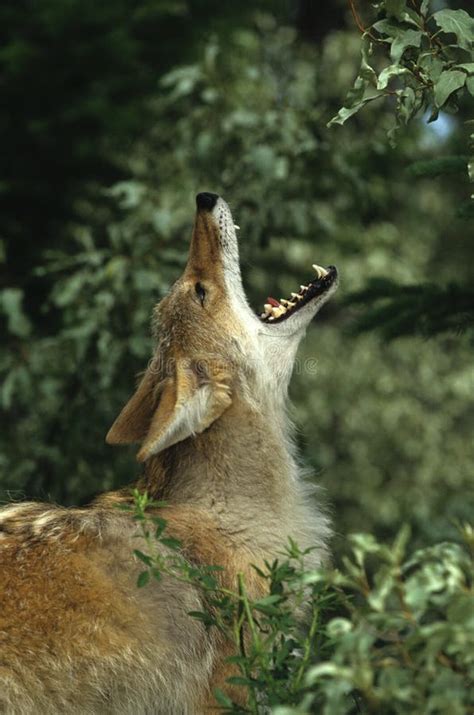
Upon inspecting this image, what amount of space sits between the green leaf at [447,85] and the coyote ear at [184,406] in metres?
1.46

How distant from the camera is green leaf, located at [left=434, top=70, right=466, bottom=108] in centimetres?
350

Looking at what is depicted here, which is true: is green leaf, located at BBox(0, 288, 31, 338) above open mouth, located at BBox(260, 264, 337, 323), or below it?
above

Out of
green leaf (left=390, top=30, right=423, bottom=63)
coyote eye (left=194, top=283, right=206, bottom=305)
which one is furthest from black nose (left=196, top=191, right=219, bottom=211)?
green leaf (left=390, top=30, right=423, bottom=63)

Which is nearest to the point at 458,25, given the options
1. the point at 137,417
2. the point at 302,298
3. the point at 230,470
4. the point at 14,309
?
the point at 302,298

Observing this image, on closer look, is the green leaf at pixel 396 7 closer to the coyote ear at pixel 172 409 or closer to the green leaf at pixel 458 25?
the green leaf at pixel 458 25

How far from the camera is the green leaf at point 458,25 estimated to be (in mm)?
3508

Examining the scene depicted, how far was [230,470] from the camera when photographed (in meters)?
4.70

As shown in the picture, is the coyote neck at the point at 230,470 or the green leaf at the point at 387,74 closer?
the green leaf at the point at 387,74

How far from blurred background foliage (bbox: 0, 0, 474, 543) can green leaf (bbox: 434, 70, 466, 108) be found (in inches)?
81.7

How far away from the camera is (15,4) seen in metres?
8.67

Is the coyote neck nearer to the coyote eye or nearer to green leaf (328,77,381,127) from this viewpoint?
the coyote eye

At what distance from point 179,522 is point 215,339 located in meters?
0.78

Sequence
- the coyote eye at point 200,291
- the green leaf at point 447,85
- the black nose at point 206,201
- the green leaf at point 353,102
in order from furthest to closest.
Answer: the black nose at point 206,201
the coyote eye at point 200,291
the green leaf at point 353,102
the green leaf at point 447,85

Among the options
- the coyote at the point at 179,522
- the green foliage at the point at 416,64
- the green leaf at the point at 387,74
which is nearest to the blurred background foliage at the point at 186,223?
the coyote at the point at 179,522
